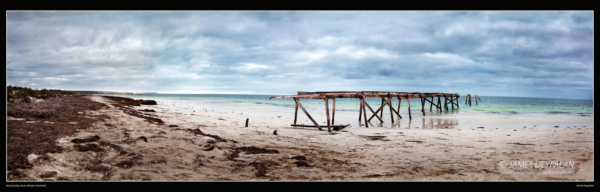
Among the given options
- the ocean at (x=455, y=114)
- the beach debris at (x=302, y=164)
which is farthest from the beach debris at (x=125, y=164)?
the ocean at (x=455, y=114)

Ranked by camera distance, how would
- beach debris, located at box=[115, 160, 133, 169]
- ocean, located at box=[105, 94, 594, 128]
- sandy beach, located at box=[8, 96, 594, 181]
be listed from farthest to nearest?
ocean, located at box=[105, 94, 594, 128]
beach debris, located at box=[115, 160, 133, 169]
sandy beach, located at box=[8, 96, 594, 181]

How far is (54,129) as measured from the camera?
854 cm

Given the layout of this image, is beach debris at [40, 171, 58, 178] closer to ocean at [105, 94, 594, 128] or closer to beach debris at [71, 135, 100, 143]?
beach debris at [71, 135, 100, 143]

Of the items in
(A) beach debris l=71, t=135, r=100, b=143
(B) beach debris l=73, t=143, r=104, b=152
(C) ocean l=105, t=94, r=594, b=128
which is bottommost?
(C) ocean l=105, t=94, r=594, b=128

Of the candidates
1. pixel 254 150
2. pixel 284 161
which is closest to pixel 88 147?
pixel 254 150

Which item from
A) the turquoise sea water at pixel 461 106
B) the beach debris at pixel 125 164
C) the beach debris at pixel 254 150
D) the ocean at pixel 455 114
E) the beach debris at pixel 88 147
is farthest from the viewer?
the turquoise sea water at pixel 461 106

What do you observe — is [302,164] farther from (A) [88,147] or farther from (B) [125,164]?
(A) [88,147]

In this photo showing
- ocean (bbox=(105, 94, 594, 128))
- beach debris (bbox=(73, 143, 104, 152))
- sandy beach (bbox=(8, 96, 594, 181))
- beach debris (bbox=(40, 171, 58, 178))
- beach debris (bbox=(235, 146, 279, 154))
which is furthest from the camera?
ocean (bbox=(105, 94, 594, 128))

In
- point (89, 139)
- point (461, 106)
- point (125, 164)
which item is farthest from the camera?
point (461, 106)

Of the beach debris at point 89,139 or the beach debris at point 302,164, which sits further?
the beach debris at point 89,139

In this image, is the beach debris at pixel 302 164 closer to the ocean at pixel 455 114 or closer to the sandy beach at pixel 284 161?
the sandy beach at pixel 284 161

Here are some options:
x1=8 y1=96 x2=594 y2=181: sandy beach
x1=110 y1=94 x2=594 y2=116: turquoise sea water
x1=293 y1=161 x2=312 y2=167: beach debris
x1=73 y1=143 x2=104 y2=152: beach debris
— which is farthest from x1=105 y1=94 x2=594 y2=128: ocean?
x1=73 y1=143 x2=104 y2=152: beach debris

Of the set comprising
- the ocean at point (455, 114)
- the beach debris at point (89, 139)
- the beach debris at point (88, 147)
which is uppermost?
the beach debris at point (89, 139)
